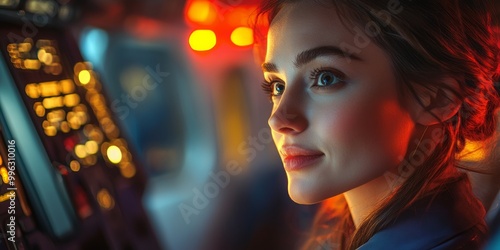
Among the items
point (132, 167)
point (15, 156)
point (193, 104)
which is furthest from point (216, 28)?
point (15, 156)

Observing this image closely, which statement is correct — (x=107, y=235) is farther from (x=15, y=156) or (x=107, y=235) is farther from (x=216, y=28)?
(x=216, y=28)

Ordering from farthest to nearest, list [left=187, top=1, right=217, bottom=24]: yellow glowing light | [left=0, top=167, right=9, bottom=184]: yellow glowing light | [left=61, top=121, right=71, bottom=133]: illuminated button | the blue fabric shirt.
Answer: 1. [left=187, top=1, right=217, bottom=24]: yellow glowing light
2. [left=61, top=121, right=71, bottom=133]: illuminated button
3. [left=0, top=167, right=9, bottom=184]: yellow glowing light
4. the blue fabric shirt

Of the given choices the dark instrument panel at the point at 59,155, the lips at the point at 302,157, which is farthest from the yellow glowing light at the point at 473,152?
the dark instrument panel at the point at 59,155

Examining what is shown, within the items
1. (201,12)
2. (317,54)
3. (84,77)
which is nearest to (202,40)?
(201,12)

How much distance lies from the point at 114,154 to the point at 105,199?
2.6 inches

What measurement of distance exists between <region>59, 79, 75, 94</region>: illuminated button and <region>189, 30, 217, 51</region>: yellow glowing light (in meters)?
0.19

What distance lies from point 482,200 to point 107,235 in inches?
19.2

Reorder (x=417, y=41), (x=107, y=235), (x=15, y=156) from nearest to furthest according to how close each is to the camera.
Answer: (x=417, y=41) → (x=15, y=156) → (x=107, y=235)

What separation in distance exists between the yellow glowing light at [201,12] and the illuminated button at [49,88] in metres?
0.22

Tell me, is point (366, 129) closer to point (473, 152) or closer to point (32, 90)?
point (473, 152)

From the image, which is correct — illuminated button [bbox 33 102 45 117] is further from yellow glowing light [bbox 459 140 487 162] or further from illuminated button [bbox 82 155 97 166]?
yellow glowing light [bbox 459 140 487 162]

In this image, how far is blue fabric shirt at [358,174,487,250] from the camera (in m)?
0.63

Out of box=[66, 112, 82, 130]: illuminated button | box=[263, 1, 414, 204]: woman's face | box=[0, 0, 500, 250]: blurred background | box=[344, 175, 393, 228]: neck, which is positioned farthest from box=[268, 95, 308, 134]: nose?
box=[66, 112, 82, 130]: illuminated button

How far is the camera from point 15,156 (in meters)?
0.76
